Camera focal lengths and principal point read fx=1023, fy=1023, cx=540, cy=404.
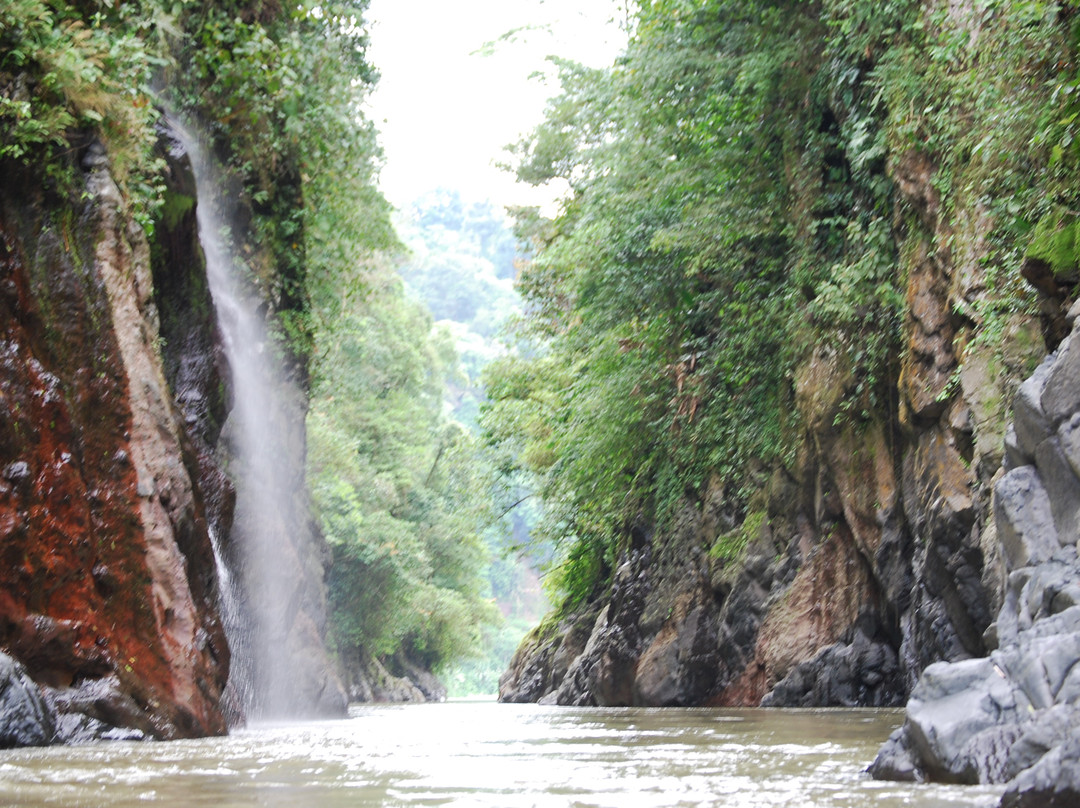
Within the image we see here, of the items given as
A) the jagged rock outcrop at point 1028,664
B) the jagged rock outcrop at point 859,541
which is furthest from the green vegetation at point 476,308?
the jagged rock outcrop at point 1028,664

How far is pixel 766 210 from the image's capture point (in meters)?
15.0

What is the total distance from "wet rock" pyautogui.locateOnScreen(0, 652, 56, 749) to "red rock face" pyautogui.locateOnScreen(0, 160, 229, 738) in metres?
0.58

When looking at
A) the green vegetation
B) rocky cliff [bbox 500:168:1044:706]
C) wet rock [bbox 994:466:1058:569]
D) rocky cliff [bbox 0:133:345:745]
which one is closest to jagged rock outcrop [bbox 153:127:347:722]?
rocky cliff [bbox 0:133:345:745]

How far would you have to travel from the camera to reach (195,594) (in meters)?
9.67

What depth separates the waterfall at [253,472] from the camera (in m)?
13.7

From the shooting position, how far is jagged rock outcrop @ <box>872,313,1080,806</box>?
369 cm

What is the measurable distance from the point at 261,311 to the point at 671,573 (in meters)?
7.97

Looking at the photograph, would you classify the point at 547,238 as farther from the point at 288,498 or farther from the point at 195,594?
the point at 195,594

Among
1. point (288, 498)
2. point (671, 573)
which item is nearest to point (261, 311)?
point (288, 498)

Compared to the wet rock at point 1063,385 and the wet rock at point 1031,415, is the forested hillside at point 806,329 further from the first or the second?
the wet rock at point 1063,385

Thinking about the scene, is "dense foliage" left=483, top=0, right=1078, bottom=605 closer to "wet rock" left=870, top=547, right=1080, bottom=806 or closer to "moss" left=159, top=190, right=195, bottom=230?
"wet rock" left=870, top=547, right=1080, bottom=806

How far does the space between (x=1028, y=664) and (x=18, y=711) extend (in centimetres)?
589

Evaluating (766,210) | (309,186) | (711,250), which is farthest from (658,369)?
(309,186)

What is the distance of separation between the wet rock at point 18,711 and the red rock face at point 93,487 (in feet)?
1.89
